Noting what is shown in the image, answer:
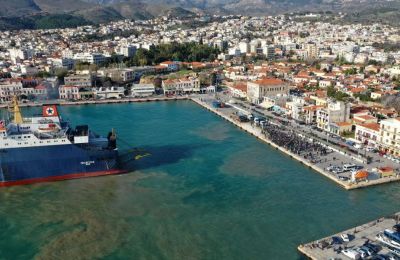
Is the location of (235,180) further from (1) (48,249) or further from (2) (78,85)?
(2) (78,85)

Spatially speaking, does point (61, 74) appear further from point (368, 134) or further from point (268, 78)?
point (368, 134)

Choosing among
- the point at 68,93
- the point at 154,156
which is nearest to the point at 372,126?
the point at 154,156

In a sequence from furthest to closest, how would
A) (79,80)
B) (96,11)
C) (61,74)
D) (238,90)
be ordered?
(96,11) < (61,74) < (79,80) < (238,90)

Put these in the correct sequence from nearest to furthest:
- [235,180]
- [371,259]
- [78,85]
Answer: [371,259], [235,180], [78,85]

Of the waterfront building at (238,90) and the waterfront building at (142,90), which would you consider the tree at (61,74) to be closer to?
the waterfront building at (142,90)

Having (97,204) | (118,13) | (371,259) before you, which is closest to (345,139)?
(371,259)

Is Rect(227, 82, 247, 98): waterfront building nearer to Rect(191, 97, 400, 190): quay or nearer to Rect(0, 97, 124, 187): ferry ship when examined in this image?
Rect(191, 97, 400, 190): quay
